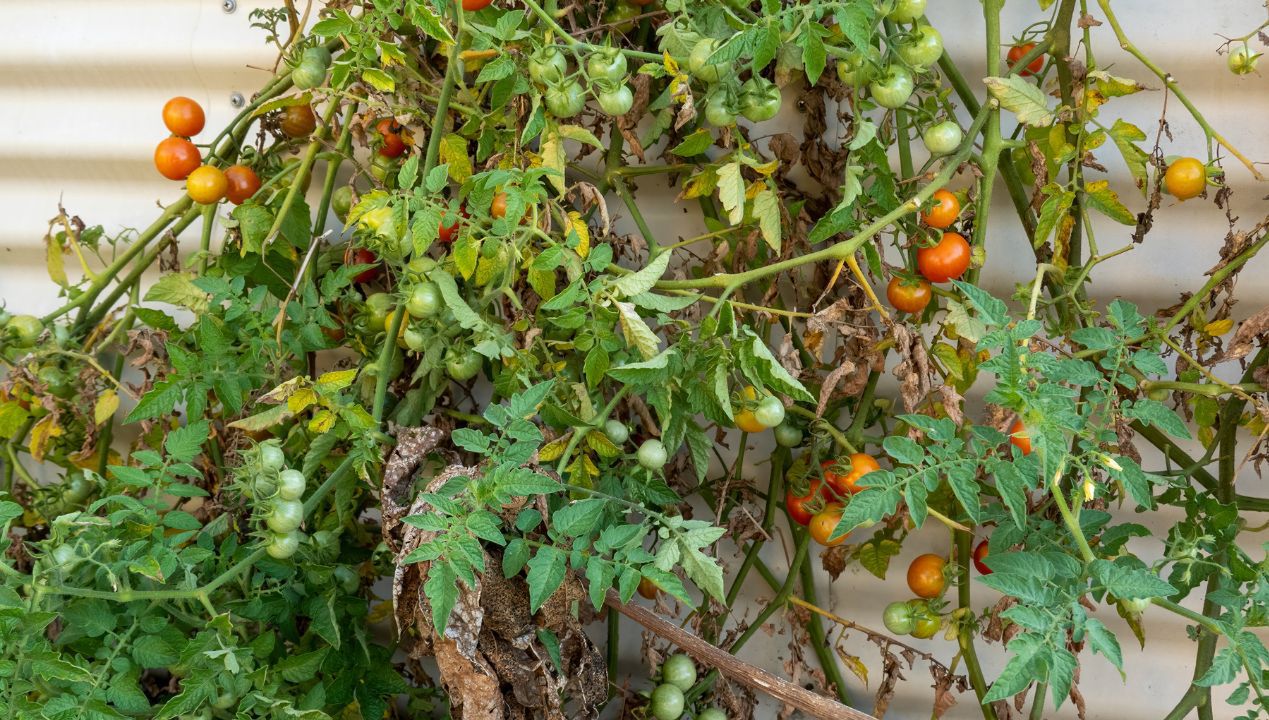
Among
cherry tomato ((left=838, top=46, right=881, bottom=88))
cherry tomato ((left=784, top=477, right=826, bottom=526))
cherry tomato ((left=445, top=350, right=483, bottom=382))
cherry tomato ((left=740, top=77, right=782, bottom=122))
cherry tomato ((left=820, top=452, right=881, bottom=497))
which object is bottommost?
cherry tomato ((left=784, top=477, right=826, bottom=526))

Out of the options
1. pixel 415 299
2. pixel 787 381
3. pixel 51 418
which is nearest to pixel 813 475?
pixel 787 381

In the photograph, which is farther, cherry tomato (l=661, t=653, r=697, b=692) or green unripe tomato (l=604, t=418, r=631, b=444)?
cherry tomato (l=661, t=653, r=697, b=692)

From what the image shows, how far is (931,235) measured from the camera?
1380 millimetres

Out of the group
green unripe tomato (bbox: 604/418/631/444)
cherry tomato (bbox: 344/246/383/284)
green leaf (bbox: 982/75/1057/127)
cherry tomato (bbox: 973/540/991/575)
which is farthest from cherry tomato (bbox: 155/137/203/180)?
cherry tomato (bbox: 973/540/991/575)

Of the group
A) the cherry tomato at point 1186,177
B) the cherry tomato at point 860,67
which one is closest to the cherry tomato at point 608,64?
the cherry tomato at point 860,67

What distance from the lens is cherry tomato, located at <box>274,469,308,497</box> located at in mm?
1229

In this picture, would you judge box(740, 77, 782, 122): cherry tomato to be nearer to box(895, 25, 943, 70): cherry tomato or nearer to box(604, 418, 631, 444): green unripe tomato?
box(895, 25, 943, 70): cherry tomato

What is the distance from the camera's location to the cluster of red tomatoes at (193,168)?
5.29 feet

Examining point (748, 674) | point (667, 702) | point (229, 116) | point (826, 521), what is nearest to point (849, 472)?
point (826, 521)

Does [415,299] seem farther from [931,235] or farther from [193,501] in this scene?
[193,501]

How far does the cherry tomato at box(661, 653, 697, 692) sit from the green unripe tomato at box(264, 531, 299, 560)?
1.90ft

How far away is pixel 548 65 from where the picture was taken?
1.25 metres

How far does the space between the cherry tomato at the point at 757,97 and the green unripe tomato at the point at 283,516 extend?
0.78 meters

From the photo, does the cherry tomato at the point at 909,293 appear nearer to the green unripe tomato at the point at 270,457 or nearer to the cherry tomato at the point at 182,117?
the green unripe tomato at the point at 270,457
